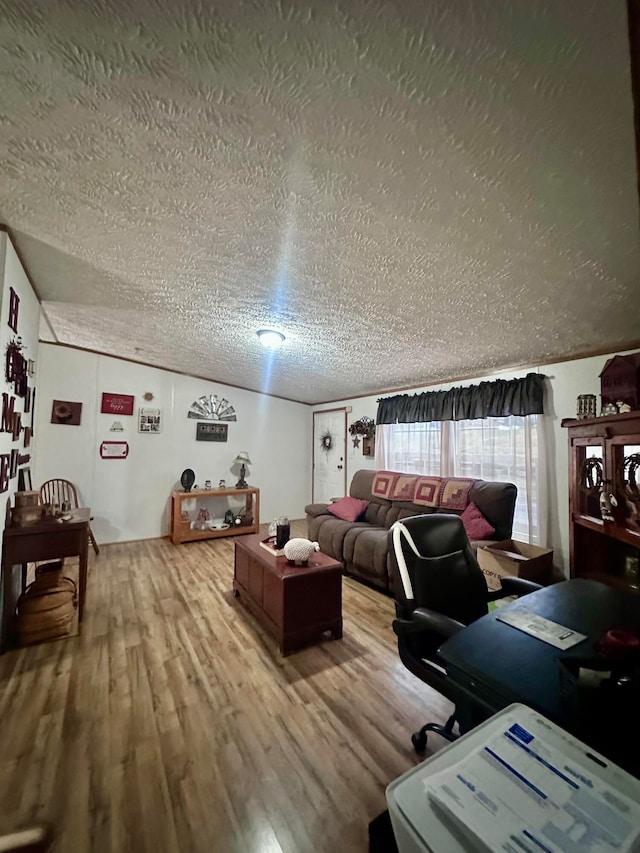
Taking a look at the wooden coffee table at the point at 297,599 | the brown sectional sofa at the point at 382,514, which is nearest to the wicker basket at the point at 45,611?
the wooden coffee table at the point at 297,599

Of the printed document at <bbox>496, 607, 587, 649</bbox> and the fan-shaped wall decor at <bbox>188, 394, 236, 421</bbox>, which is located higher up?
the fan-shaped wall decor at <bbox>188, 394, 236, 421</bbox>

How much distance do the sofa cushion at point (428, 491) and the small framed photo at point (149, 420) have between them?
143 inches

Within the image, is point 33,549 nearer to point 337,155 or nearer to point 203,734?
point 203,734

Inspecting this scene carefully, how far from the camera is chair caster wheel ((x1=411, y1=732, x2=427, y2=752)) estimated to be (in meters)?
1.48

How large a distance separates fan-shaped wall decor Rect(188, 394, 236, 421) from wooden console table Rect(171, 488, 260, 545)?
113 cm

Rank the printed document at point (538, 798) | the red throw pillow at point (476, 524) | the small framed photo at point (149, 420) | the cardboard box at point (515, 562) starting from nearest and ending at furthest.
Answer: the printed document at point (538, 798) < the cardboard box at point (515, 562) < the red throw pillow at point (476, 524) < the small framed photo at point (149, 420)

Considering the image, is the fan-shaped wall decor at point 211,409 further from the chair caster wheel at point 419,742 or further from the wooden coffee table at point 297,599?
the chair caster wheel at point 419,742

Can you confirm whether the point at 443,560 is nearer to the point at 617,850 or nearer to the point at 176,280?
the point at 617,850

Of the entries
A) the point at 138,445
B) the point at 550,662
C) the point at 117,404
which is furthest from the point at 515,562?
the point at 117,404

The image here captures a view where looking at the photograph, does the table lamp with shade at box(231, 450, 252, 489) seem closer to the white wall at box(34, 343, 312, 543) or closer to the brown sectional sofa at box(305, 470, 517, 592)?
the white wall at box(34, 343, 312, 543)

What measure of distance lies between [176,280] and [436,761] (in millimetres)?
2557

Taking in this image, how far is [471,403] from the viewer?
3.48 metres

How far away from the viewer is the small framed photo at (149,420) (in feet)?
15.4

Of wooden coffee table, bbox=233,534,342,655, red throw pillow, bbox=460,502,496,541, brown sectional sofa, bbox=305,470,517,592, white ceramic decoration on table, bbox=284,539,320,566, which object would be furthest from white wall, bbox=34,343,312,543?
red throw pillow, bbox=460,502,496,541
